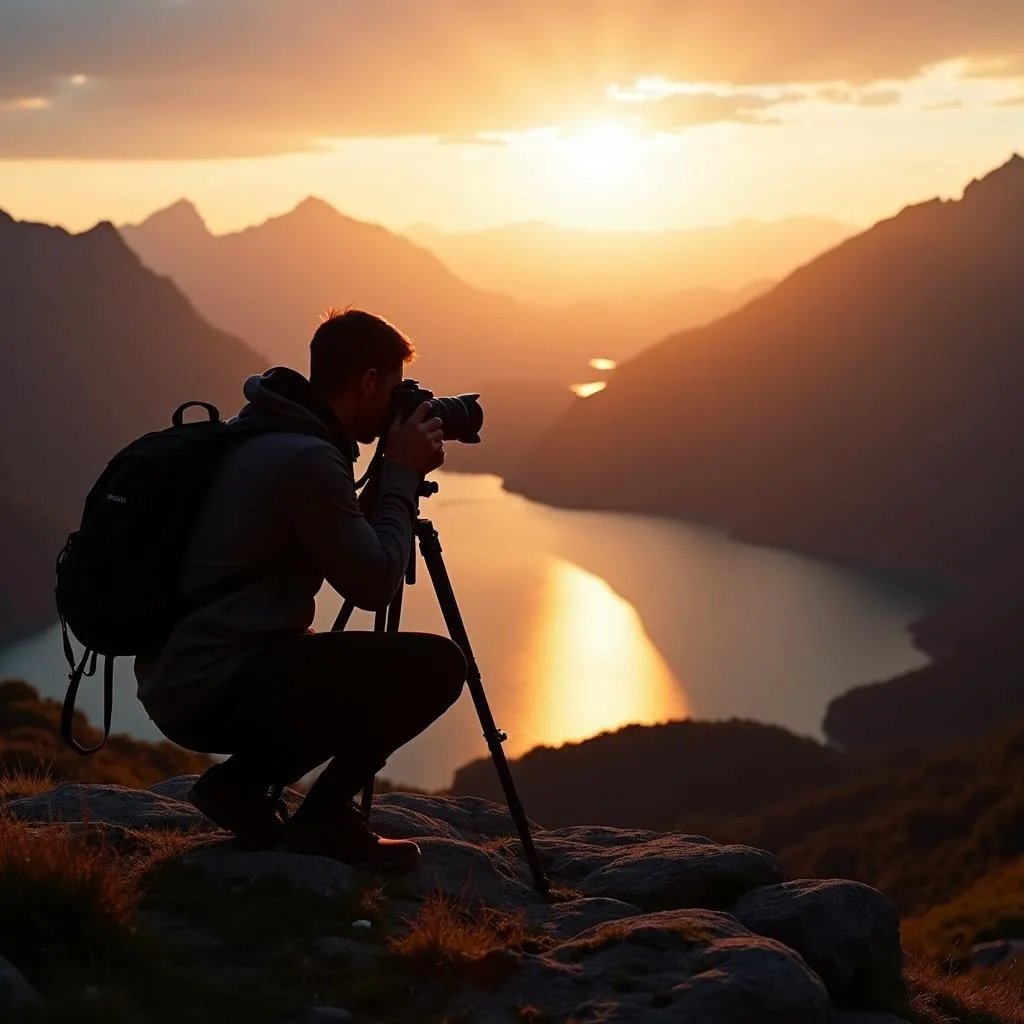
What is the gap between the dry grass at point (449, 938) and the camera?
4.28 metres

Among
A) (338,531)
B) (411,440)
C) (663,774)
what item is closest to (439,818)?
(411,440)

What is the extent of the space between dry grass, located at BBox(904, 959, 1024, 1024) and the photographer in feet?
8.28

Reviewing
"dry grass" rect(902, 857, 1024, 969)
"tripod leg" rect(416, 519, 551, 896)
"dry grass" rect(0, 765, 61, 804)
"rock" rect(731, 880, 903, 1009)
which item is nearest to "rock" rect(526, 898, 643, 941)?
"tripod leg" rect(416, 519, 551, 896)

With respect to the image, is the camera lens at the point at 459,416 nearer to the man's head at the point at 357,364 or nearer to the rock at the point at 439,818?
the man's head at the point at 357,364

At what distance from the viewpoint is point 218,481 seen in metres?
4.41

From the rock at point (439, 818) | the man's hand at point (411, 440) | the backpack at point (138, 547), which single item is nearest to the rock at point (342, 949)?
the backpack at point (138, 547)

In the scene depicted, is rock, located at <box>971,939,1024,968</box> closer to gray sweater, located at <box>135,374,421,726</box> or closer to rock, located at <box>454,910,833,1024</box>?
rock, located at <box>454,910,833,1024</box>

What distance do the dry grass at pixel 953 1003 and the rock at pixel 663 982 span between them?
4.41 feet

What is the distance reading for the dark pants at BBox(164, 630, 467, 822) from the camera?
4605mm

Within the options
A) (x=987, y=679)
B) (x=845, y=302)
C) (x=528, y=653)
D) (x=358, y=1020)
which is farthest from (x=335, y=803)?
(x=845, y=302)

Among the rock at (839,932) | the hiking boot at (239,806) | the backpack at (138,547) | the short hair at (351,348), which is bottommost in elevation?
the rock at (839,932)

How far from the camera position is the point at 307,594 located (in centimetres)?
470

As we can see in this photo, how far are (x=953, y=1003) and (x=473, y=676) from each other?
2.66 meters

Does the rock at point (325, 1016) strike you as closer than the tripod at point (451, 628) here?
Yes
